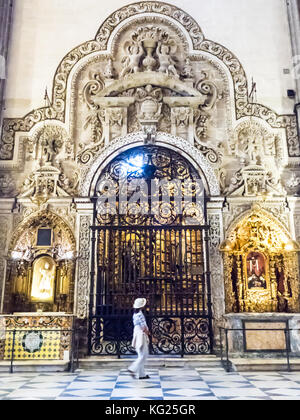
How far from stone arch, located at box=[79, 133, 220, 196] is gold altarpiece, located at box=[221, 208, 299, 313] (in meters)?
1.28

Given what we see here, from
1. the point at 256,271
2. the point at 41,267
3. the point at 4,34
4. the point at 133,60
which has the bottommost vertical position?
the point at 256,271

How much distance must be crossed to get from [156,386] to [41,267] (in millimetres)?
4809

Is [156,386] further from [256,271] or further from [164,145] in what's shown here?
[164,145]

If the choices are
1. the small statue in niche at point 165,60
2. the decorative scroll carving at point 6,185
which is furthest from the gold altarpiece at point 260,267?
the decorative scroll carving at point 6,185

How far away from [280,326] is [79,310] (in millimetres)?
4472

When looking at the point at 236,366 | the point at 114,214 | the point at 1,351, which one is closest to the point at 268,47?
the point at 114,214

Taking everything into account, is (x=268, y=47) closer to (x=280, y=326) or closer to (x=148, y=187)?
(x=148, y=187)

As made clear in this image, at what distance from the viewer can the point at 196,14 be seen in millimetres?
11430

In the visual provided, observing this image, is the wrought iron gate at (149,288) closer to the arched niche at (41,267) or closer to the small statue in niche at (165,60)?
the arched niche at (41,267)

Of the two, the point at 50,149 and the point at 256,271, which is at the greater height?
the point at 50,149

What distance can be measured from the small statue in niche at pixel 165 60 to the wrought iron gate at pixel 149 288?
383 centimetres

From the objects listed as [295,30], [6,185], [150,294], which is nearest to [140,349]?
[150,294]

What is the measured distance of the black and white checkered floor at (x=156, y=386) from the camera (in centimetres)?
527

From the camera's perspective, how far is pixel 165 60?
1088 centimetres
